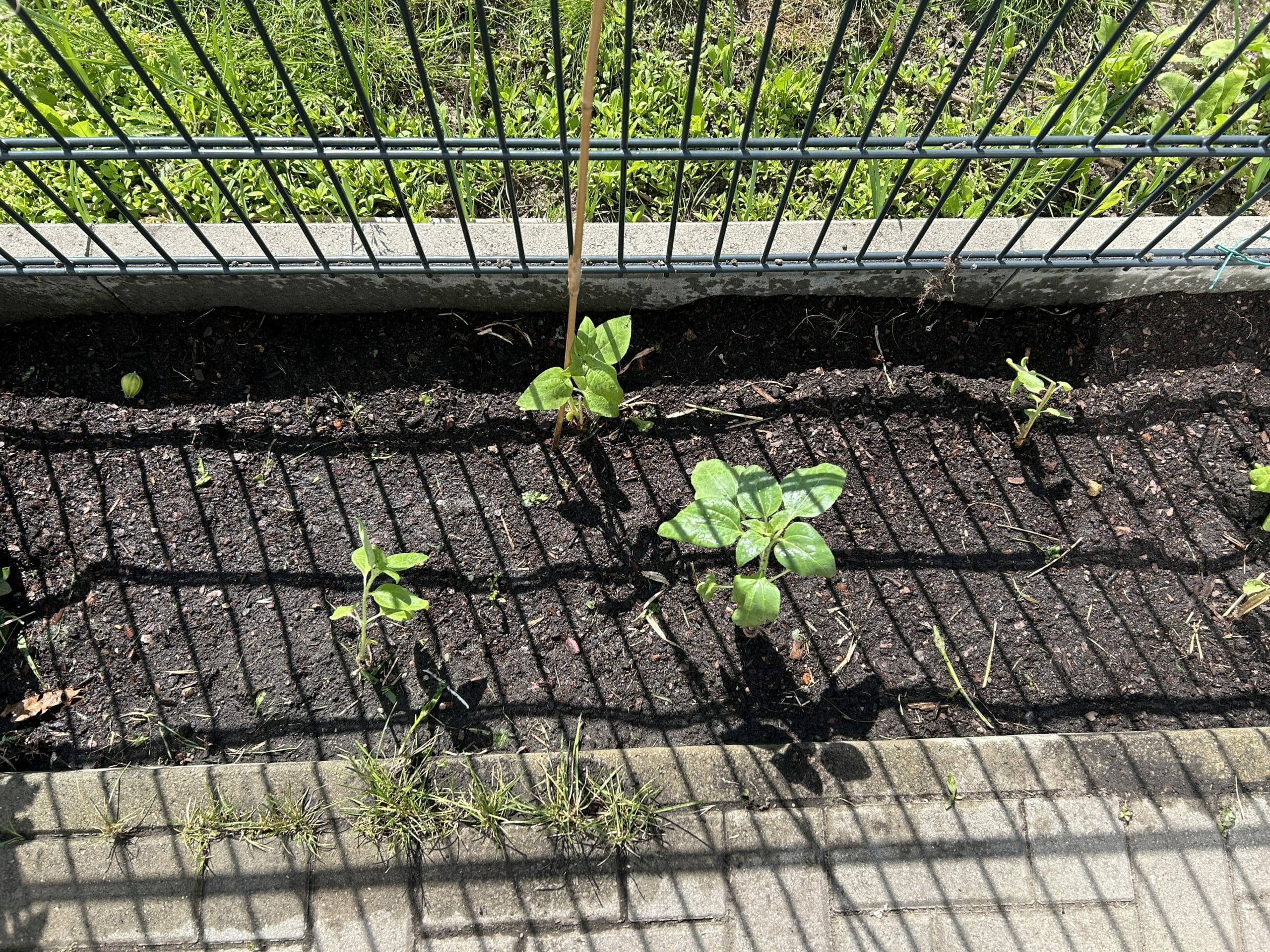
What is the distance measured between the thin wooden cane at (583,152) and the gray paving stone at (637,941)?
4.56ft

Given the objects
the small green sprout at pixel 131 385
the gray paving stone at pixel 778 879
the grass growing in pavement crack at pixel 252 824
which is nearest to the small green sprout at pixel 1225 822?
the gray paving stone at pixel 778 879

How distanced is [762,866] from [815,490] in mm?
1022

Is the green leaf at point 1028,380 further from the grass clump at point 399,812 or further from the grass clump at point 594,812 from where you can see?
the grass clump at point 399,812

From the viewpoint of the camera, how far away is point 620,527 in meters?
2.43

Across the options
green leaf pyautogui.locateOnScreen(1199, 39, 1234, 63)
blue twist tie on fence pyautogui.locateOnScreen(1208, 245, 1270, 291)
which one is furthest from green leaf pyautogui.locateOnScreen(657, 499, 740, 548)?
green leaf pyautogui.locateOnScreen(1199, 39, 1234, 63)

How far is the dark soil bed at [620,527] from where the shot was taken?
7.45 feet

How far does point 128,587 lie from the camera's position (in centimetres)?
233

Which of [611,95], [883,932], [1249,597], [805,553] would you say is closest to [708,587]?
[805,553]

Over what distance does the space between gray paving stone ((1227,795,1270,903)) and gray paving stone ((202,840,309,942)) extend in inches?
98.3

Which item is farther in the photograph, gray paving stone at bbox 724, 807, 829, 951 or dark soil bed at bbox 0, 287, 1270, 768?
dark soil bed at bbox 0, 287, 1270, 768

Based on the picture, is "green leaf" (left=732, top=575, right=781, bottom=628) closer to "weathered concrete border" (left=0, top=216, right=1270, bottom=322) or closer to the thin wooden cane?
the thin wooden cane

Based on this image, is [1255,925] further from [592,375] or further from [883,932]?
[592,375]

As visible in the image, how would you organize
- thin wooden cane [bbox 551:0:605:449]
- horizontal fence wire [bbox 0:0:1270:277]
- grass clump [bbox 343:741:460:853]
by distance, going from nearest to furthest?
1. thin wooden cane [bbox 551:0:605:449]
2. grass clump [bbox 343:741:460:853]
3. horizontal fence wire [bbox 0:0:1270:277]

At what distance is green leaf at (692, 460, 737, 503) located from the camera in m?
2.04
